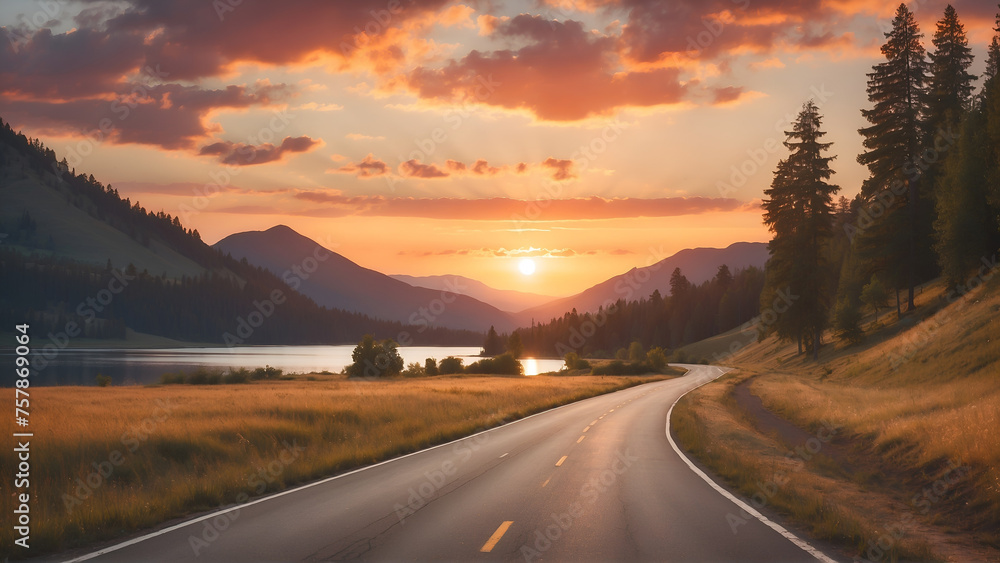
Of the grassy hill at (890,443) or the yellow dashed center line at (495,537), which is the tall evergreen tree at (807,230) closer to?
the grassy hill at (890,443)

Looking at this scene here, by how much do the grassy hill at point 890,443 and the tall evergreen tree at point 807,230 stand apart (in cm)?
1297

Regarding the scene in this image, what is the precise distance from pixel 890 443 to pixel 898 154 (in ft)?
126

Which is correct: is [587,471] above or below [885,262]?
below

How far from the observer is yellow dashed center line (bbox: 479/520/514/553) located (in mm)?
7570

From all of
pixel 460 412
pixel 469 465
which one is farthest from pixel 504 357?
pixel 469 465

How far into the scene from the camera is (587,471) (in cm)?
1398

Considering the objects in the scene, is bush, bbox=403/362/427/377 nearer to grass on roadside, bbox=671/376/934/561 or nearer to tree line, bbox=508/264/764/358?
tree line, bbox=508/264/764/358

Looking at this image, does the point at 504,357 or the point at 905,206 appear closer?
the point at 905,206

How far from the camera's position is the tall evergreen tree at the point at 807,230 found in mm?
52219

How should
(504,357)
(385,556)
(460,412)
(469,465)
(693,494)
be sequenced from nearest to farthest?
(385,556)
(693,494)
(469,465)
(460,412)
(504,357)

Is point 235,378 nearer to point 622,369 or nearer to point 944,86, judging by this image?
point 622,369

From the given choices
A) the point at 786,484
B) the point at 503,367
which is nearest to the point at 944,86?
the point at 786,484

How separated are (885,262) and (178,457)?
52.0m

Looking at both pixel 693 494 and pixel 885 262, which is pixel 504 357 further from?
pixel 693 494
